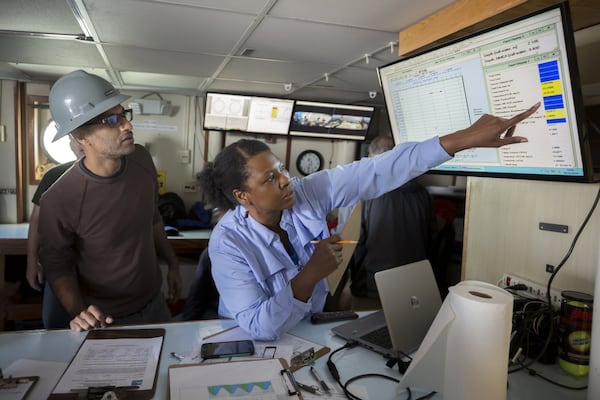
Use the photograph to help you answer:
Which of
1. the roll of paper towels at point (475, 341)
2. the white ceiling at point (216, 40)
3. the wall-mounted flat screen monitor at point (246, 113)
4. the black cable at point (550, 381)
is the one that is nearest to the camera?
the roll of paper towels at point (475, 341)

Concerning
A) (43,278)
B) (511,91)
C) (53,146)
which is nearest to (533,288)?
(511,91)

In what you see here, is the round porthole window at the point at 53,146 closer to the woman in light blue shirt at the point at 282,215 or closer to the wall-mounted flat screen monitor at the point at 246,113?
the wall-mounted flat screen monitor at the point at 246,113

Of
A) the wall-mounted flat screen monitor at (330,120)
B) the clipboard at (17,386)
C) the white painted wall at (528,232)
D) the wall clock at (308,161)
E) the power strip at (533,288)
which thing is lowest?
the clipboard at (17,386)

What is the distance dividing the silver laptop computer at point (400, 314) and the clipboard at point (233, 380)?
1.00 feet

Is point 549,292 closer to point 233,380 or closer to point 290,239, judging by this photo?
point 290,239

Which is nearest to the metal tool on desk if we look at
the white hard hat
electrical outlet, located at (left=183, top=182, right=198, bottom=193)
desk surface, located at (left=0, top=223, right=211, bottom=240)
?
the white hard hat

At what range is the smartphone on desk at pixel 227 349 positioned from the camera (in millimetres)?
1089

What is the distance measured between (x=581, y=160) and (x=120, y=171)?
1556 millimetres

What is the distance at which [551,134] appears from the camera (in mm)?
1099

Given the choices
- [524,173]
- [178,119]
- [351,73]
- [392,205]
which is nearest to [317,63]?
[351,73]

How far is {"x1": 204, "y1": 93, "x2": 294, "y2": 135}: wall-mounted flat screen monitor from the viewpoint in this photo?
4.05 metres

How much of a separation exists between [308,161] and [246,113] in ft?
3.06

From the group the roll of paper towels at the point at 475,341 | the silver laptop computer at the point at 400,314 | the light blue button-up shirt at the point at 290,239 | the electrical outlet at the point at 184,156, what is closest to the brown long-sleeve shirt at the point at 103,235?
the light blue button-up shirt at the point at 290,239

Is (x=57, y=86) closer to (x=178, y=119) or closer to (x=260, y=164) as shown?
(x=260, y=164)
